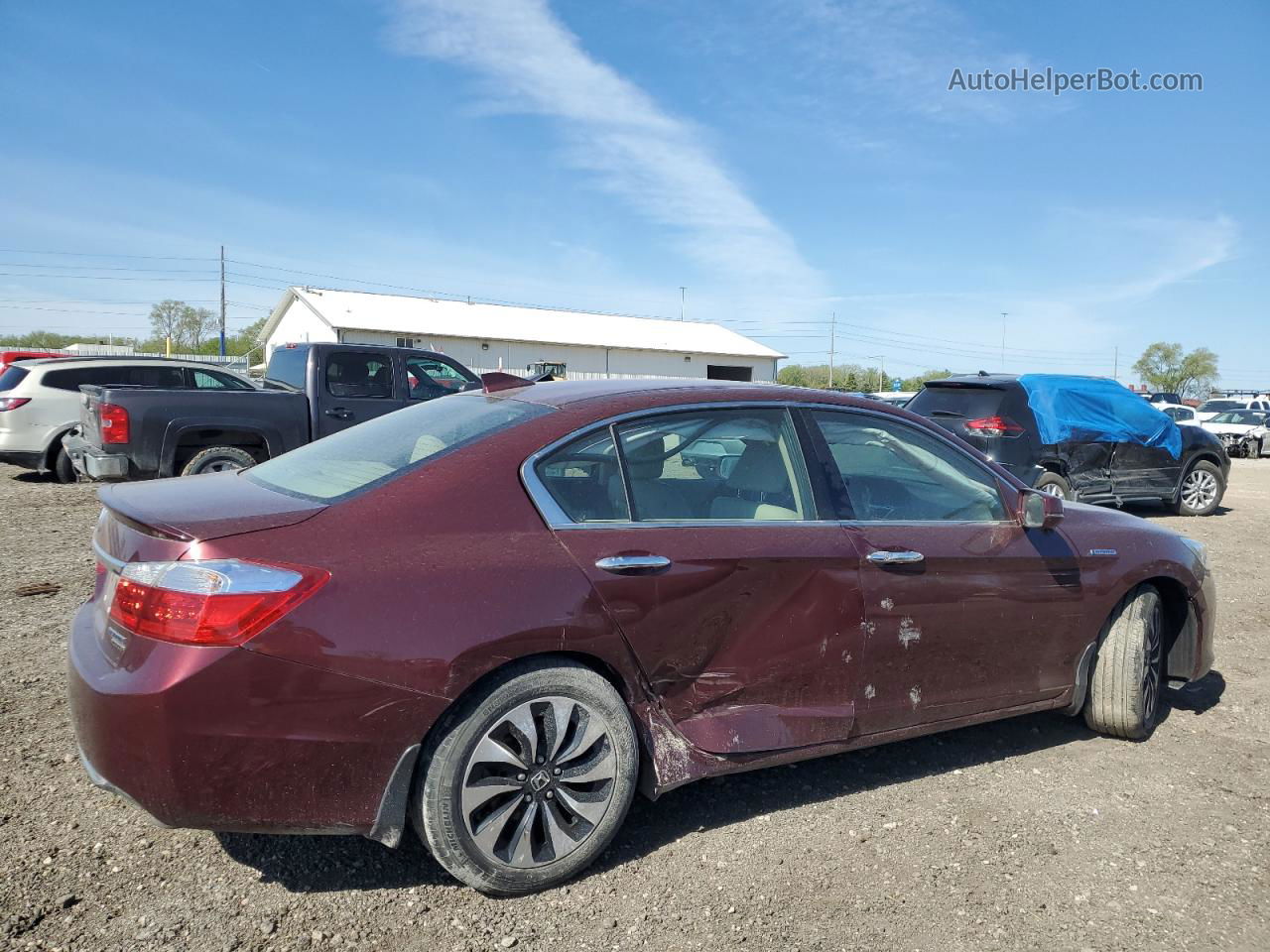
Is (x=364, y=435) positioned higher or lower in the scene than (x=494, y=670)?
higher

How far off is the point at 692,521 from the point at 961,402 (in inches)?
311

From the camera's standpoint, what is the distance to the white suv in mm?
11344

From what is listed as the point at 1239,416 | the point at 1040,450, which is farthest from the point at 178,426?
the point at 1239,416

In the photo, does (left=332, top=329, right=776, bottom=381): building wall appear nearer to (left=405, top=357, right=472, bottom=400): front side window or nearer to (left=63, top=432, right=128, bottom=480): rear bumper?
(left=405, top=357, right=472, bottom=400): front side window

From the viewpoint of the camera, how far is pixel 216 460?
29.4 ft

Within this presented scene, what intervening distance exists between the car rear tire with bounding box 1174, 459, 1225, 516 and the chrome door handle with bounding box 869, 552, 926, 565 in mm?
10579

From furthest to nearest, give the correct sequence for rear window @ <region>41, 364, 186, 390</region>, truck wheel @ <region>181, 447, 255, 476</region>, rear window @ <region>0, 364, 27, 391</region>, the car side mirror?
rear window @ <region>41, 364, 186, 390</region>, rear window @ <region>0, 364, 27, 391</region>, truck wheel @ <region>181, 447, 255, 476</region>, the car side mirror

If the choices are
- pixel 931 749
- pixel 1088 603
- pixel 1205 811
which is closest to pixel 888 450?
pixel 1088 603

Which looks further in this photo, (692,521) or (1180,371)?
(1180,371)

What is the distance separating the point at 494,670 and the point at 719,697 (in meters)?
0.82

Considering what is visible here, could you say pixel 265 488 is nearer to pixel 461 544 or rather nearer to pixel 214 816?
pixel 461 544

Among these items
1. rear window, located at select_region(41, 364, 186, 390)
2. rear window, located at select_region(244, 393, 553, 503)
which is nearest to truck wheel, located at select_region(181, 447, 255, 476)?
rear window, located at select_region(41, 364, 186, 390)

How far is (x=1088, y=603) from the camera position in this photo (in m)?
3.93

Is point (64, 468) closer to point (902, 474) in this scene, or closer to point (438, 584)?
point (438, 584)
